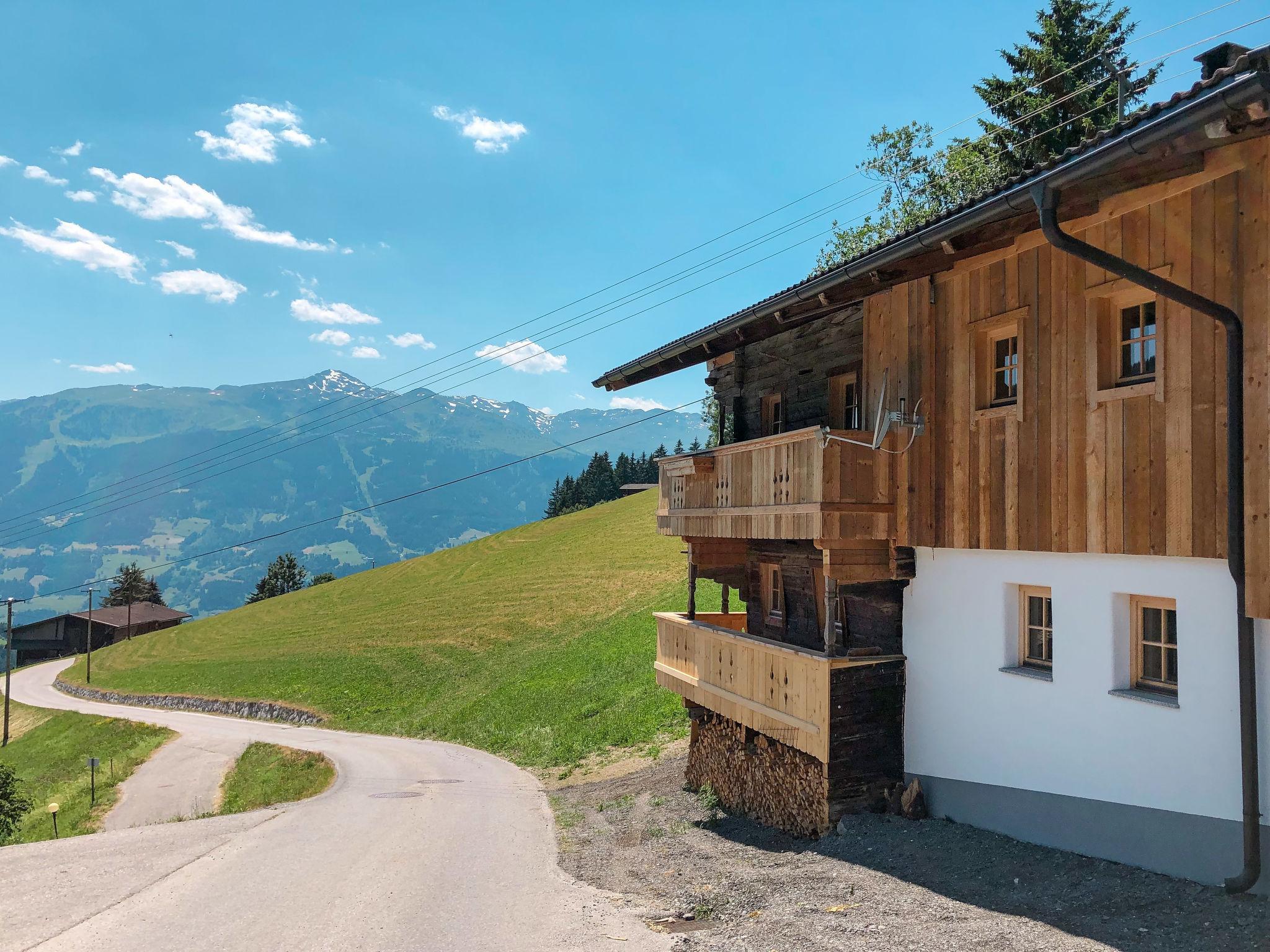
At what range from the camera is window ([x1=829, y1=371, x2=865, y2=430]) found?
14109 mm

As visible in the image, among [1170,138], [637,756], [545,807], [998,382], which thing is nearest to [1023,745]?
[998,382]

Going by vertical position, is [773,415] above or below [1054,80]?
below

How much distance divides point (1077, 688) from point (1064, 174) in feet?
17.7

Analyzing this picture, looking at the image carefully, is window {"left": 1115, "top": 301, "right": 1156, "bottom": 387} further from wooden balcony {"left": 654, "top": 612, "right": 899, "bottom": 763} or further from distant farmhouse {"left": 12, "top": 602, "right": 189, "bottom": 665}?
distant farmhouse {"left": 12, "top": 602, "right": 189, "bottom": 665}

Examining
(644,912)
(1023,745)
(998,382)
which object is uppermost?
(998,382)

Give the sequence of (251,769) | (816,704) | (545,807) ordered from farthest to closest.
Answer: (251,769), (545,807), (816,704)

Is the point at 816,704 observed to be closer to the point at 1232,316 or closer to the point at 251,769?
the point at 1232,316

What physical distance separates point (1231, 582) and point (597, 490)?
12850 centimetres

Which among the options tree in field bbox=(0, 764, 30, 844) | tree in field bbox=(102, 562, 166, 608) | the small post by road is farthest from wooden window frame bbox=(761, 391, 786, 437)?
tree in field bbox=(102, 562, 166, 608)

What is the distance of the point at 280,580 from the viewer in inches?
4013

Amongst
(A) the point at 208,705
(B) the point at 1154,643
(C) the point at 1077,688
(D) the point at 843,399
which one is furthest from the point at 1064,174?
(A) the point at 208,705

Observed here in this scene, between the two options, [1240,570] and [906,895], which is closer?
[1240,570]

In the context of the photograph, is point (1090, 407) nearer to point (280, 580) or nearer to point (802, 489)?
point (802, 489)

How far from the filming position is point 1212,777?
7891mm
